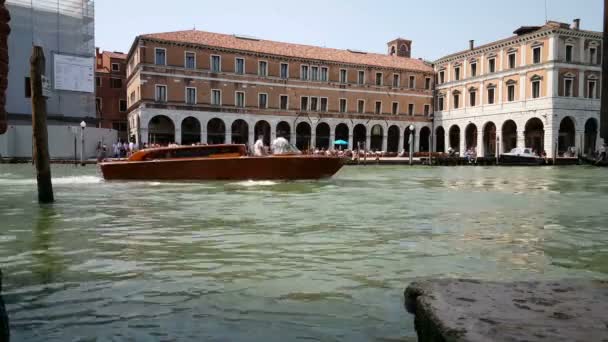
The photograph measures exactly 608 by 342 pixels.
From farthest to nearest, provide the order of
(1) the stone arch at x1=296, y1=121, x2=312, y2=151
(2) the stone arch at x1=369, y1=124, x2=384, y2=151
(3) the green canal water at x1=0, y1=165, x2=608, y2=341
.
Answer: (2) the stone arch at x1=369, y1=124, x2=384, y2=151 < (1) the stone arch at x1=296, y1=121, x2=312, y2=151 < (3) the green canal water at x1=0, y1=165, x2=608, y2=341

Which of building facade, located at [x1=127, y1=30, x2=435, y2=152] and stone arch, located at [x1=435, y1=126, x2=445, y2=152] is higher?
building facade, located at [x1=127, y1=30, x2=435, y2=152]

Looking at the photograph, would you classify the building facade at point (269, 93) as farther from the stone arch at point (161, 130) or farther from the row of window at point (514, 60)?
the row of window at point (514, 60)

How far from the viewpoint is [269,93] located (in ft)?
134

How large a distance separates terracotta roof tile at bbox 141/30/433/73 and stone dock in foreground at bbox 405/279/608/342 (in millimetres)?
36350

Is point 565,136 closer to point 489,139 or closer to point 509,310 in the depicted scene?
point 489,139

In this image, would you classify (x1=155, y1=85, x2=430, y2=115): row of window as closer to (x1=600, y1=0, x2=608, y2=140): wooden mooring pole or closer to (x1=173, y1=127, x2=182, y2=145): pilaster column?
(x1=173, y1=127, x2=182, y2=145): pilaster column

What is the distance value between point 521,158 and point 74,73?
96.5 feet

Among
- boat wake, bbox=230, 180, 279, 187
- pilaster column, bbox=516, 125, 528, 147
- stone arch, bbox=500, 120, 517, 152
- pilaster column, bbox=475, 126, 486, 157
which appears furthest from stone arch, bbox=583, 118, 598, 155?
boat wake, bbox=230, 180, 279, 187

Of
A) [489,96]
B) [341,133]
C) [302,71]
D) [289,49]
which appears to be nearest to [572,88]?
[489,96]

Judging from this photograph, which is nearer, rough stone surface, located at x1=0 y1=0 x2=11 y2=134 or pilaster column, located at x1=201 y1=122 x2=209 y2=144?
rough stone surface, located at x1=0 y1=0 x2=11 y2=134

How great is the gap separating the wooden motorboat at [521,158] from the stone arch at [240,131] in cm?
1876

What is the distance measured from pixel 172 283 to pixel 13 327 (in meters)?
1.17

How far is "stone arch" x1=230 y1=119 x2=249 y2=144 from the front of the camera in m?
40.8

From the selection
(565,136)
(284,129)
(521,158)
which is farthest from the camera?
(284,129)
